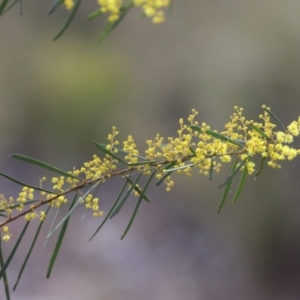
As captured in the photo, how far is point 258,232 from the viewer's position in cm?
79

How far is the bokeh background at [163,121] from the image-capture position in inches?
29.8

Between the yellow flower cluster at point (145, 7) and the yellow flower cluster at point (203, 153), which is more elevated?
the yellow flower cluster at point (145, 7)

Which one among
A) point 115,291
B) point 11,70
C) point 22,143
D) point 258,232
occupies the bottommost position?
point 115,291

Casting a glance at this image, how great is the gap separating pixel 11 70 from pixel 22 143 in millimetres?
150

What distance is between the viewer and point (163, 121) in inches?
30.8

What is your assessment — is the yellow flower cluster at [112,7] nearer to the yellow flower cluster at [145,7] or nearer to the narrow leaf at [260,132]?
the yellow flower cluster at [145,7]

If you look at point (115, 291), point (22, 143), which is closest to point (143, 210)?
point (115, 291)

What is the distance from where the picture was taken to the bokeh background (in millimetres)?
757

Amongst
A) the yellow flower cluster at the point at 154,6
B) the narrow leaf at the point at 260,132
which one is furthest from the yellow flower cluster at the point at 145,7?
the narrow leaf at the point at 260,132

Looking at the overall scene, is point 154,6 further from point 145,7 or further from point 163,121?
point 163,121

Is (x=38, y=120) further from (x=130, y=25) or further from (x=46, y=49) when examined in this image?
(x=130, y=25)

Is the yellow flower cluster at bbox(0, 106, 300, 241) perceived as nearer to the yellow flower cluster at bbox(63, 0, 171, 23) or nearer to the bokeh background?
the yellow flower cluster at bbox(63, 0, 171, 23)

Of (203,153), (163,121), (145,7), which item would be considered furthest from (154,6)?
(163,121)

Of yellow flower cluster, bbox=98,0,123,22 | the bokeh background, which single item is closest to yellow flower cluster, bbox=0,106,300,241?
yellow flower cluster, bbox=98,0,123,22
